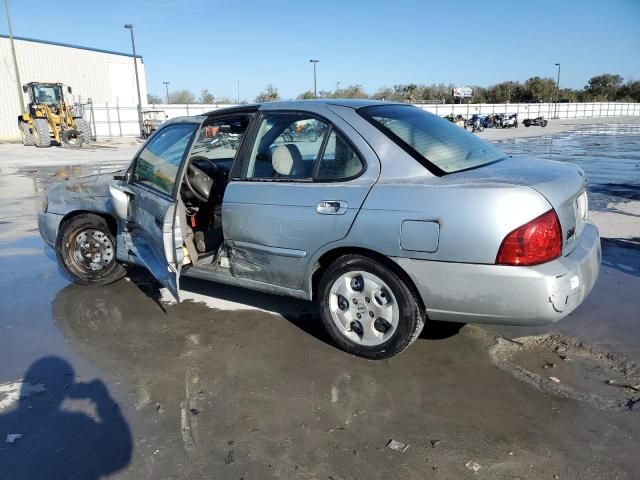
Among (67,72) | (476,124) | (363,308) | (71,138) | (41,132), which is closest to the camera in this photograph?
(363,308)

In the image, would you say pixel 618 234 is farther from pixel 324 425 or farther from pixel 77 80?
pixel 77 80

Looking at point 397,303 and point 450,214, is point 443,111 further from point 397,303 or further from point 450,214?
point 450,214

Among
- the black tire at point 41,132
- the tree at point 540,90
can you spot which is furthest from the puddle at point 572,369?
the tree at point 540,90

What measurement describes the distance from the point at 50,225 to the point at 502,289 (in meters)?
4.46

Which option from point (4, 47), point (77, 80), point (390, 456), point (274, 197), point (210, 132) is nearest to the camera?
point (390, 456)

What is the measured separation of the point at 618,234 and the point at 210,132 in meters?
5.24

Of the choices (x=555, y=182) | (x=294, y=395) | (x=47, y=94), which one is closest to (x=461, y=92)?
(x=47, y=94)

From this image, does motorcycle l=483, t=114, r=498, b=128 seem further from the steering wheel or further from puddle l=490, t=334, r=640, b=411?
puddle l=490, t=334, r=640, b=411

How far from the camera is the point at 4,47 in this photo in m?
40.5

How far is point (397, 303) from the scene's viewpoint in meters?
3.36

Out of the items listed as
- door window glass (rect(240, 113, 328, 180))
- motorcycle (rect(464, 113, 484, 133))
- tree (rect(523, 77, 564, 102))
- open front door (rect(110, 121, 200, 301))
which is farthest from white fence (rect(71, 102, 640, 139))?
tree (rect(523, 77, 564, 102))

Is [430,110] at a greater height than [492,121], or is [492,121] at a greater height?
[430,110]

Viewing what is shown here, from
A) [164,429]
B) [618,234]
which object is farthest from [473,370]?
[618,234]

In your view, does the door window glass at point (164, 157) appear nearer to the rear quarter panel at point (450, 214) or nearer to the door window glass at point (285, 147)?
the door window glass at point (285, 147)
